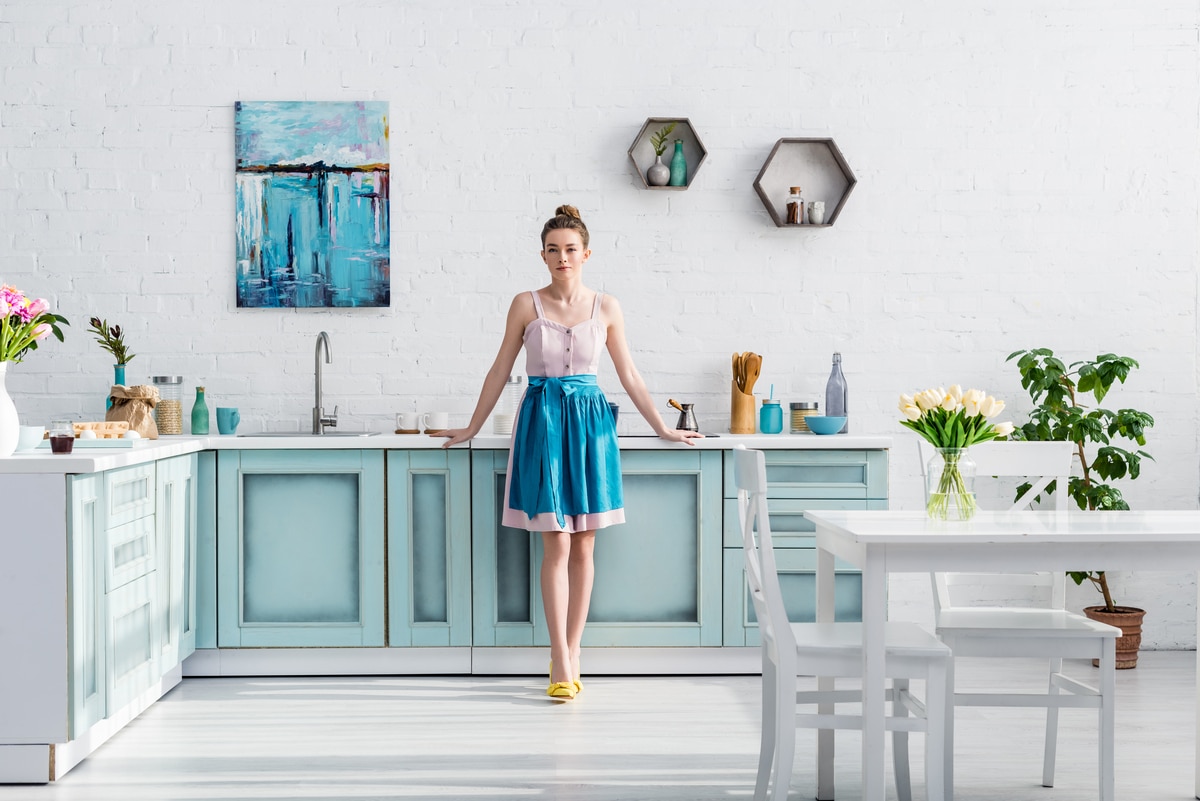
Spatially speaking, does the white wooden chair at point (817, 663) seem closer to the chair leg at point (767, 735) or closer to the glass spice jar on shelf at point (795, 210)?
the chair leg at point (767, 735)

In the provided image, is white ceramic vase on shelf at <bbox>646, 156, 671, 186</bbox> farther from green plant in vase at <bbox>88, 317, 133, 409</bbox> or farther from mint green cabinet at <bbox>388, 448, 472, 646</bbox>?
green plant in vase at <bbox>88, 317, 133, 409</bbox>

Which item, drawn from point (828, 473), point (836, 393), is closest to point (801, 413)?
point (836, 393)

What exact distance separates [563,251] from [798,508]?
1.25 meters

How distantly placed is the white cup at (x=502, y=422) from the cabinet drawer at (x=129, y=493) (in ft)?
4.14

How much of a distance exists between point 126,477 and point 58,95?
6.61ft

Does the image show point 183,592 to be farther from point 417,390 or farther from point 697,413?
point 697,413

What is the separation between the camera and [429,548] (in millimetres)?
3855

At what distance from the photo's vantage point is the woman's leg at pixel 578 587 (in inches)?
145

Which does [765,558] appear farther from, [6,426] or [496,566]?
[6,426]

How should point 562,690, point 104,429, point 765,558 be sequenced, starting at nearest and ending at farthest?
point 765,558
point 104,429
point 562,690

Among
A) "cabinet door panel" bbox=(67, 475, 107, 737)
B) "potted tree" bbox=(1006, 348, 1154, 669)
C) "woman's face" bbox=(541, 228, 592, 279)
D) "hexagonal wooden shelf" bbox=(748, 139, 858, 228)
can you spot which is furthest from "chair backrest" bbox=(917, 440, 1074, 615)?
"cabinet door panel" bbox=(67, 475, 107, 737)

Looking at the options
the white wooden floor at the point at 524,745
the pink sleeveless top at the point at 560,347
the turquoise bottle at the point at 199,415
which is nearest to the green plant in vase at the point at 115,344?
the turquoise bottle at the point at 199,415

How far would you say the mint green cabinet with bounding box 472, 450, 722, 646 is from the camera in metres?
3.86

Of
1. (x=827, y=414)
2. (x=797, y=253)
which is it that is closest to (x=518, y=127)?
(x=797, y=253)
